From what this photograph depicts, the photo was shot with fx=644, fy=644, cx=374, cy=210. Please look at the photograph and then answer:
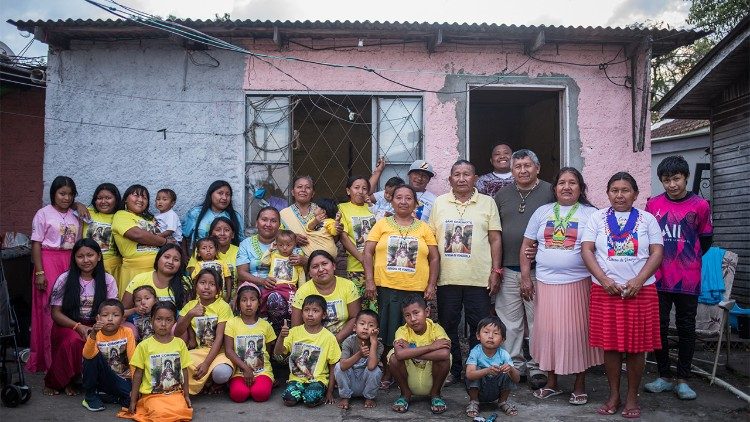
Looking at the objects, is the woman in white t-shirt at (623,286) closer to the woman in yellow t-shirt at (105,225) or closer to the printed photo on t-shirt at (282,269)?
the printed photo on t-shirt at (282,269)

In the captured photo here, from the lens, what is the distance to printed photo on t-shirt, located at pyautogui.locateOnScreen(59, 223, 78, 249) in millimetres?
5559

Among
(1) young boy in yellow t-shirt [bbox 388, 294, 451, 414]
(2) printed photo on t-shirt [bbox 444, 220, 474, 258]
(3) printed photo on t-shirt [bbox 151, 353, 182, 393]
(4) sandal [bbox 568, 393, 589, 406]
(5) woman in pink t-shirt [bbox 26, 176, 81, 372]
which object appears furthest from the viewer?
(5) woman in pink t-shirt [bbox 26, 176, 81, 372]

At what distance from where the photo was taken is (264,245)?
18.1ft

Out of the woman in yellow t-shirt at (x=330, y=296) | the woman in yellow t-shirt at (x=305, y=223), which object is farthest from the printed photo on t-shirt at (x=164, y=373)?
the woman in yellow t-shirt at (x=305, y=223)

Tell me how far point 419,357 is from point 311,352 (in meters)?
0.80

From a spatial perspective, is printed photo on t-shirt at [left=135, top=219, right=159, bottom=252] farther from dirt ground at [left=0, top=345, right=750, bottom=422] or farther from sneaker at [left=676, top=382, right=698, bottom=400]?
sneaker at [left=676, top=382, right=698, bottom=400]

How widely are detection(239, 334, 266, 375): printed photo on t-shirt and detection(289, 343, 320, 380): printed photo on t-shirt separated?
309 millimetres

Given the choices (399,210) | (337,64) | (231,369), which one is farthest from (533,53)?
(231,369)

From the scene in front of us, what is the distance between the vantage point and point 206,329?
195 inches

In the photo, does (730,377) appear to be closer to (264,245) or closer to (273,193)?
(264,245)

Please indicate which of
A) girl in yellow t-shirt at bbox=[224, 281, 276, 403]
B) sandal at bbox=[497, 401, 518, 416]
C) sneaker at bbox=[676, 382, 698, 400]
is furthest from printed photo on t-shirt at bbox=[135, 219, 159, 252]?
sneaker at bbox=[676, 382, 698, 400]

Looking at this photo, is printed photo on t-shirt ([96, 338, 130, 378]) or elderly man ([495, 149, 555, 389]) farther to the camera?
elderly man ([495, 149, 555, 389])

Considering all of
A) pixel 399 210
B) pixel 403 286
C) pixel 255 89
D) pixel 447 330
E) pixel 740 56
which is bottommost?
pixel 447 330

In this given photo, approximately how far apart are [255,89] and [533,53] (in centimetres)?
291
